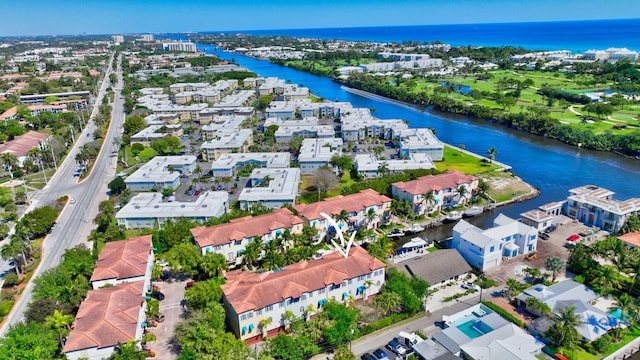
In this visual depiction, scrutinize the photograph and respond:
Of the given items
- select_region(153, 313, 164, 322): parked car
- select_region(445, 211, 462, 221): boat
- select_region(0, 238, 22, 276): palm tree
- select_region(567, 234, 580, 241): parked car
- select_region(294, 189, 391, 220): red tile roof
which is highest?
select_region(294, 189, 391, 220): red tile roof

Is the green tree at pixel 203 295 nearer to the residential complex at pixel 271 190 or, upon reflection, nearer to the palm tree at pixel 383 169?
the residential complex at pixel 271 190

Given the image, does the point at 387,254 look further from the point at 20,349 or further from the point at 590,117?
the point at 590,117

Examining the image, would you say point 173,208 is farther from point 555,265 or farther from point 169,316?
point 555,265

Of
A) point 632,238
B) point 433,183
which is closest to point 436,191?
point 433,183

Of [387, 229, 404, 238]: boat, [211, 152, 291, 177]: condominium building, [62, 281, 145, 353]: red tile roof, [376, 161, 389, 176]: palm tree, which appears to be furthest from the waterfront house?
[62, 281, 145, 353]: red tile roof

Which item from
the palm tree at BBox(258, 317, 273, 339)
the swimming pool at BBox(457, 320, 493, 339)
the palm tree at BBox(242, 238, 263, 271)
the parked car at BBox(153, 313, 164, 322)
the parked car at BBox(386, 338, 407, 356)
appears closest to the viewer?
the parked car at BBox(386, 338, 407, 356)

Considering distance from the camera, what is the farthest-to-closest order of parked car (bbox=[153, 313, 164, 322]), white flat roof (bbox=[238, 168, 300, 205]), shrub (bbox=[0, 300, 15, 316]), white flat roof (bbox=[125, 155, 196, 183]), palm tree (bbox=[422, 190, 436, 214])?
white flat roof (bbox=[125, 155, 196, 183]) → white flat roof (bbox=[238, 168, 300, 205]) → palm tree (bbox=[422, 190, 436, 214]) → shrub (bbox=[0, 300, 15, 316]) → parked car (bbox=[153, 313, 164, 322])

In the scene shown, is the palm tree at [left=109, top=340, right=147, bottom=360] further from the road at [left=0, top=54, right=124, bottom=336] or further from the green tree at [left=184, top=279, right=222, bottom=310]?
the road at [left=0, top=54, right=124, bottom=336]

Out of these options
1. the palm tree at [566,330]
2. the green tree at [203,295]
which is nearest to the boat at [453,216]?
the palm tree at [566,330]
